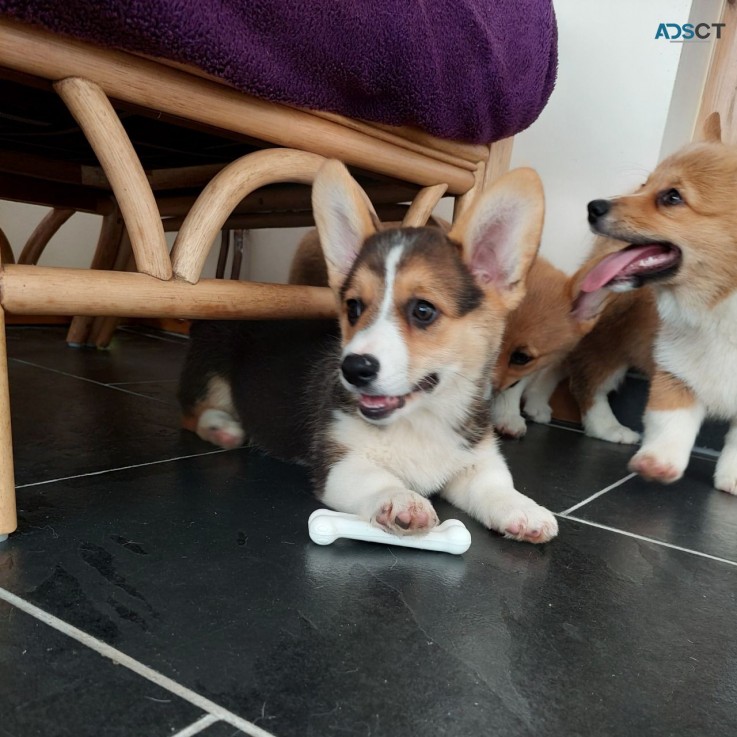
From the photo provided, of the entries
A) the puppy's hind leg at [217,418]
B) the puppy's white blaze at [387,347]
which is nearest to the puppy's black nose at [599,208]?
the puppy's white blaze at [387,347]

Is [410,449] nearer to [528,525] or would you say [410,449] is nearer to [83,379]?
[528,525]

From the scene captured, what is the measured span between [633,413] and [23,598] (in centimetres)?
212

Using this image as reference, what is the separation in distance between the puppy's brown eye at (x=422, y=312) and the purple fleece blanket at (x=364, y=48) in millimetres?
431

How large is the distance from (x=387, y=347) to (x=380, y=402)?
0.46ft

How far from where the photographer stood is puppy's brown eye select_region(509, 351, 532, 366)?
2102 mm

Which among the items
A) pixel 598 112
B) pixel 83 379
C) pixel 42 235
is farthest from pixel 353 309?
pixel 42 235

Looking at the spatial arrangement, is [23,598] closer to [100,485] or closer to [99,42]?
[100,485]

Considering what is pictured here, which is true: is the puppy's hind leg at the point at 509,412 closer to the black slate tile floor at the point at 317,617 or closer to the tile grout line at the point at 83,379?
the black slate tile floor at the point at 317,617

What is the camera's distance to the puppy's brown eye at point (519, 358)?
6.89 feet

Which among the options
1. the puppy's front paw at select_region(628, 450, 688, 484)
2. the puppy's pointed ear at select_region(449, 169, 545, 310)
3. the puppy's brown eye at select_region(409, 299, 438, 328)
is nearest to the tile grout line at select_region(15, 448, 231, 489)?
the puppy's brown eye at select_region(409, 299, 438, 328)

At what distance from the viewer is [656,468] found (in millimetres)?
1664

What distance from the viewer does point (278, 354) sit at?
176 centimetres

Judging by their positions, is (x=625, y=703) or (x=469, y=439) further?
(x=469, y=439)

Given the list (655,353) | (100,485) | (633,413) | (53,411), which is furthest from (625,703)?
(633,413)
